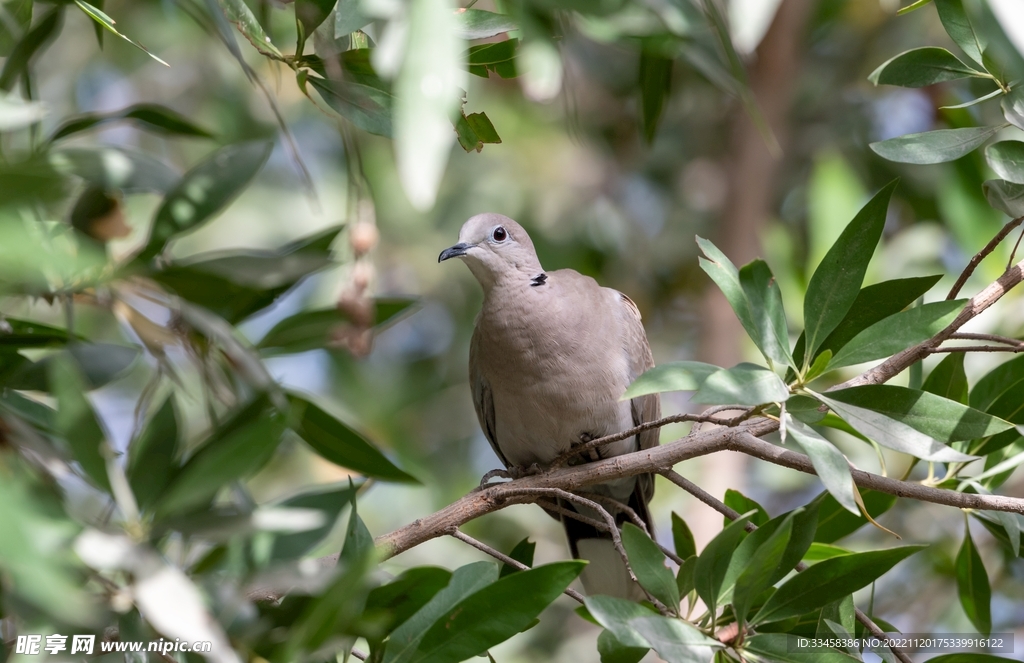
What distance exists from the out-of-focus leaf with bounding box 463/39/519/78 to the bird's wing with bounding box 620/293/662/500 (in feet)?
3.88

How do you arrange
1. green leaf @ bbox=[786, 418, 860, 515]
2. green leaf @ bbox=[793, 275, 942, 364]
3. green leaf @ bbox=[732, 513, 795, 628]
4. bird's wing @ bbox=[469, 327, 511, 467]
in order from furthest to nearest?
1. bird's wing @ bbox=[469, 327, 511, 467]
2. green leaf @ bbox=[793, 275, 942, 364]
3. green leaf @ bbox=[732, 513, 795, 628]
4. green leaf @ bbox=[786, 418, 860, 515]

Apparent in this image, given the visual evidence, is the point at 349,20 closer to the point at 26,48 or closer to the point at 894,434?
the point at 26,48

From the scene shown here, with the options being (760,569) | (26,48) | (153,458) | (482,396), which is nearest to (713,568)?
(760,569)

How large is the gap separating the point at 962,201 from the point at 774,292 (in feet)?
7.17

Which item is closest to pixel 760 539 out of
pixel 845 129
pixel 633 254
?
pixel 633 254

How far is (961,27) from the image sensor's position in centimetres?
169

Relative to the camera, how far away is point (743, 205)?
4.53 meters

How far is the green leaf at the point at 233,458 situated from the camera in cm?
112

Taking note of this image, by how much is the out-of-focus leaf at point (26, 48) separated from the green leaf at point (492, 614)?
120 centimetres

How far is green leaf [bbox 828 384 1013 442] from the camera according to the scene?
1.49 m

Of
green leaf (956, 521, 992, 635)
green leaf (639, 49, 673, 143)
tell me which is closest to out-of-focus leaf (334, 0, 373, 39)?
green leaf (639, 49, 673, 143)

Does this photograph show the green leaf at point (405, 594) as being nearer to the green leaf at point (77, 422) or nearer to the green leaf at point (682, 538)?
the green leaf at point (77, 422)

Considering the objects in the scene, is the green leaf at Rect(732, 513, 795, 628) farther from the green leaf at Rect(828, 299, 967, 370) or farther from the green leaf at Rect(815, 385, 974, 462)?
the green leaf at Rect(828, 299, 967, 370)

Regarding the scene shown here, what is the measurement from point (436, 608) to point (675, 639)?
404 millimetres
